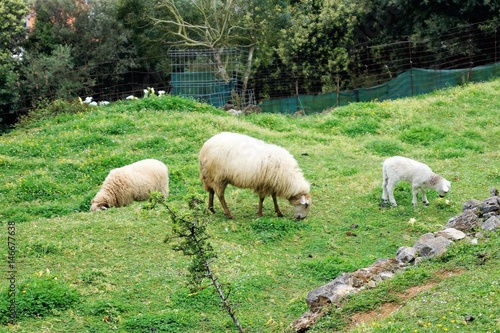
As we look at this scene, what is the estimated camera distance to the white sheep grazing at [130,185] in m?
16.5

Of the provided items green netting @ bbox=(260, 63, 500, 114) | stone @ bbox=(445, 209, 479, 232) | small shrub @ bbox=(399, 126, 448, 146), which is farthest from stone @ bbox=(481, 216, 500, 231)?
green netting @ bbox=(260, 63, 500, 114)

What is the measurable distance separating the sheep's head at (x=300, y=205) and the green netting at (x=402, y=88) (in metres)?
15.0

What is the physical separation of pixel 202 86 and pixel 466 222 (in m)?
20.7

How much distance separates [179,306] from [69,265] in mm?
2429

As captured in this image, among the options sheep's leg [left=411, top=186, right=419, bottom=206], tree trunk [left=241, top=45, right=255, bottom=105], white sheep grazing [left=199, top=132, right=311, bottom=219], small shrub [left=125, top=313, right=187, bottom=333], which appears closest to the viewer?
small shrub [left=125, top=313, right=187, bottom=333]

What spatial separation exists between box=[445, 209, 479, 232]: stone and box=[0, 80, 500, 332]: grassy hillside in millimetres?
1109

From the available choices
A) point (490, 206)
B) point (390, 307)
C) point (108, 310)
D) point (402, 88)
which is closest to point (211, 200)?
point (108, 310)

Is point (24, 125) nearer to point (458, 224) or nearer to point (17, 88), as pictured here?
point (17, 88)

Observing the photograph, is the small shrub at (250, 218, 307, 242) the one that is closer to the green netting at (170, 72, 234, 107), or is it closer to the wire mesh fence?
the wire mesh fence

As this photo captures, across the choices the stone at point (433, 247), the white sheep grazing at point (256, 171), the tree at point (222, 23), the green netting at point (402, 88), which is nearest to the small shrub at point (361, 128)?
the green netting at point (402, 88)

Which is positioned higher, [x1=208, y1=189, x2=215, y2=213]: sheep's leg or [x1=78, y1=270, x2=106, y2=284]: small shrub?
[x1=208, y1=189, x2=215, y2=213]: sheep's leg

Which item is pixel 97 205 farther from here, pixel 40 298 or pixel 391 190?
pixel 391 190

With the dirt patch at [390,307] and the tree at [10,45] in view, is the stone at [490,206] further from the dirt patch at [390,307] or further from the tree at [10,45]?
the tree at [10,45]

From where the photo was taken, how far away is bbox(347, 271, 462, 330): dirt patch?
895cm
